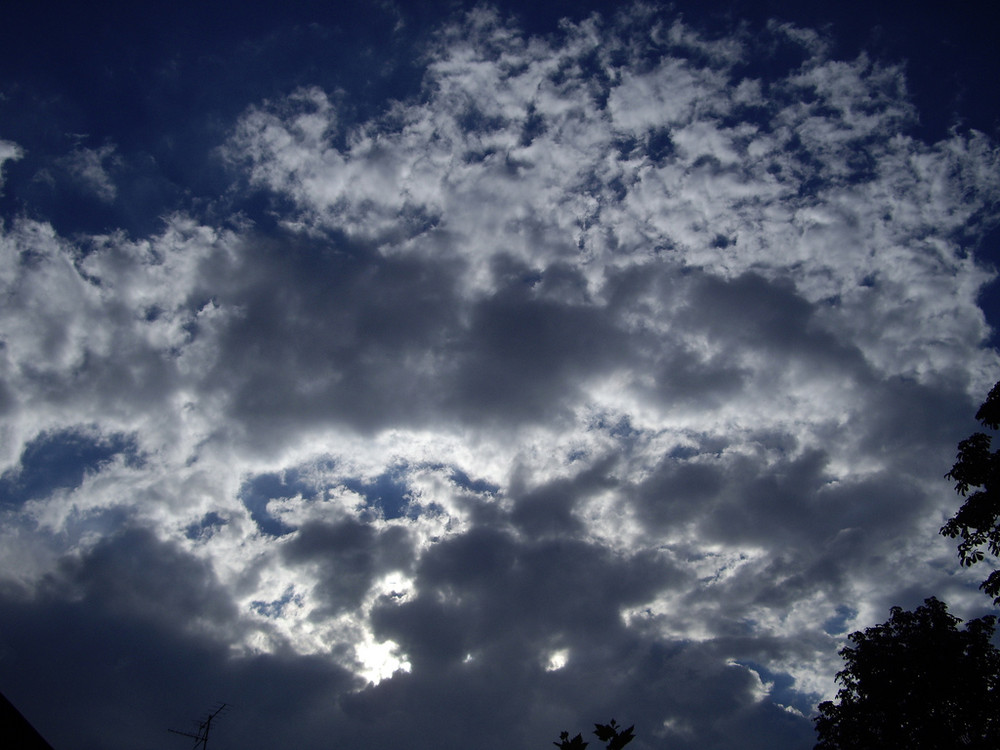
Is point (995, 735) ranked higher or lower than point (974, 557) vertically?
lower

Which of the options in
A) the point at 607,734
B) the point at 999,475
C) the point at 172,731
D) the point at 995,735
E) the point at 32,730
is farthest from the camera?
the point at 172,731

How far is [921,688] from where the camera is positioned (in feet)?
70.4

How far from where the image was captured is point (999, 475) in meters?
11.9

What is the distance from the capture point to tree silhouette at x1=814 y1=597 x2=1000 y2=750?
20266 mm

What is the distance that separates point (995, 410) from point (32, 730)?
2571cm

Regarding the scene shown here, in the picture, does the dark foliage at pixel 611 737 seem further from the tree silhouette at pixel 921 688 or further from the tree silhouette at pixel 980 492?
the tree silhouette at pixel 921 688

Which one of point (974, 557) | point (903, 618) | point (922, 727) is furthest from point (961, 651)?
point (974, 557)

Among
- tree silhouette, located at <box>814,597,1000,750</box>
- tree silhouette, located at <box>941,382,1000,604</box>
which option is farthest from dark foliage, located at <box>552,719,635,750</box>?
tree silhouette, located at <box>814,597,1000,750</box>

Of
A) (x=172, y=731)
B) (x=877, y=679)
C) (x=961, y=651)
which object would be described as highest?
(x=961, y=651)

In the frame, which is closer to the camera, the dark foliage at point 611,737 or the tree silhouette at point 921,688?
the dark foliage at point 611,737

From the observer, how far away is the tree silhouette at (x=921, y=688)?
20.3 meters

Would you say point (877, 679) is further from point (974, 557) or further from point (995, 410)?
point (995, 410)

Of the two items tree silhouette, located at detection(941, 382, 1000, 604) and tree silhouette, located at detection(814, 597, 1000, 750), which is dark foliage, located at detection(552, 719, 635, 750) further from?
tree silhouette, located at detection(814, 597, 1000, 750)

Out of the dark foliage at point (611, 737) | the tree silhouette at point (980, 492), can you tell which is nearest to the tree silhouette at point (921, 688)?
the tree silhouette at point (980, 492)
